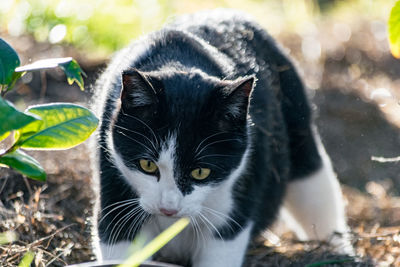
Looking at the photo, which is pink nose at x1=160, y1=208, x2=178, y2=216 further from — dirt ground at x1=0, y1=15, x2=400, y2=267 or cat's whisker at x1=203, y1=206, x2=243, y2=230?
dirt ground at x1=0, y1=15, x2=400, y2=267

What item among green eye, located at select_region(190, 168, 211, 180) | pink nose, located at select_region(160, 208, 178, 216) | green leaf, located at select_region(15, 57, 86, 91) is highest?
green leaf, located at select_region(15, 57, 86, 91)

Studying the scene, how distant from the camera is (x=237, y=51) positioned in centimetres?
284

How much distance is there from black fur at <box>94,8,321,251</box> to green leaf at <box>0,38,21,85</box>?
386 mm

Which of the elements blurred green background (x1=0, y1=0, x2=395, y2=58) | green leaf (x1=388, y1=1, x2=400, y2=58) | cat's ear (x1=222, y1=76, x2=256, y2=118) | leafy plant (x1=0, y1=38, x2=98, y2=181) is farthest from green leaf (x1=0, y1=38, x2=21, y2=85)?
blurred green background (x1=0, y1=0, x2=395, y2=58)

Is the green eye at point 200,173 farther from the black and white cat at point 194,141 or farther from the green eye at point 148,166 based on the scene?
the green eye at point 148,166

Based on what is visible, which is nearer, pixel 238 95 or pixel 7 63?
pixel 7 63

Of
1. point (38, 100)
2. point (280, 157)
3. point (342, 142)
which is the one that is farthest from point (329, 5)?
point (280, 157)

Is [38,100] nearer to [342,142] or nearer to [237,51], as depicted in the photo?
[237,51]

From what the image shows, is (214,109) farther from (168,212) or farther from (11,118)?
(11,118)

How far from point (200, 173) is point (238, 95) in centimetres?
33

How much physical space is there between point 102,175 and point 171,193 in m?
0.42

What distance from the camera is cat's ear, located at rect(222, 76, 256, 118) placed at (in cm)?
216

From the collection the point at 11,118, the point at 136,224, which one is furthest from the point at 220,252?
the point at 11,118

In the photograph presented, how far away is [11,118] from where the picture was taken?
5.32ft
